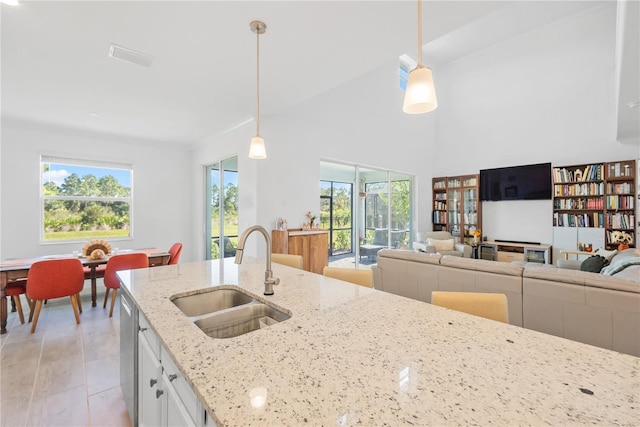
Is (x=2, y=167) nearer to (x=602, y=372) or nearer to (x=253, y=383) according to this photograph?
(x=253, y=383)

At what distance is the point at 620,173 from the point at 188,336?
7.15m

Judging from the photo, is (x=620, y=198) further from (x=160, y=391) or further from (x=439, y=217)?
(x=160, y=391)

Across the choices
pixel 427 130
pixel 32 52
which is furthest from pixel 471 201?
pixel 32 52

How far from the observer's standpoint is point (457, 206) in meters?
7.06

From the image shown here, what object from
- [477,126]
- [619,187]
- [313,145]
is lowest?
[619,187]

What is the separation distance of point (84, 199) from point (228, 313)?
5005 millimetres

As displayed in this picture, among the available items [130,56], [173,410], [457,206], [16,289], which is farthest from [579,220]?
[16,289]

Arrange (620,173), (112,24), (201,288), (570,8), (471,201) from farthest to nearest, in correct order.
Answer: (471,201) < (570,8) < (620,173) < (112,24) < (201,288)

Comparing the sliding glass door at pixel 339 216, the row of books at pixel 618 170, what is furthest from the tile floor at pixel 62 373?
the row of books at pixel 618 170

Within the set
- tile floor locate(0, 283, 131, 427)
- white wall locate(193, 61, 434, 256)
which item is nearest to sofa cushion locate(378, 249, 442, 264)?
white wall locate(193, 61, 434, 256)

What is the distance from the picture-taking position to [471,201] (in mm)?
6855

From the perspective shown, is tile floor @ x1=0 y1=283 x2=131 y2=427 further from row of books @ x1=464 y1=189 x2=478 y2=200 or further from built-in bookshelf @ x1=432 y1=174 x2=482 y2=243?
row of books @ x1=464 y1=189 x2=478 y2=200

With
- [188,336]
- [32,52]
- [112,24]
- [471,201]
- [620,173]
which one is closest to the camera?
[188,336]

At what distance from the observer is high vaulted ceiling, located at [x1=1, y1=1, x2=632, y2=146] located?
192 cm
